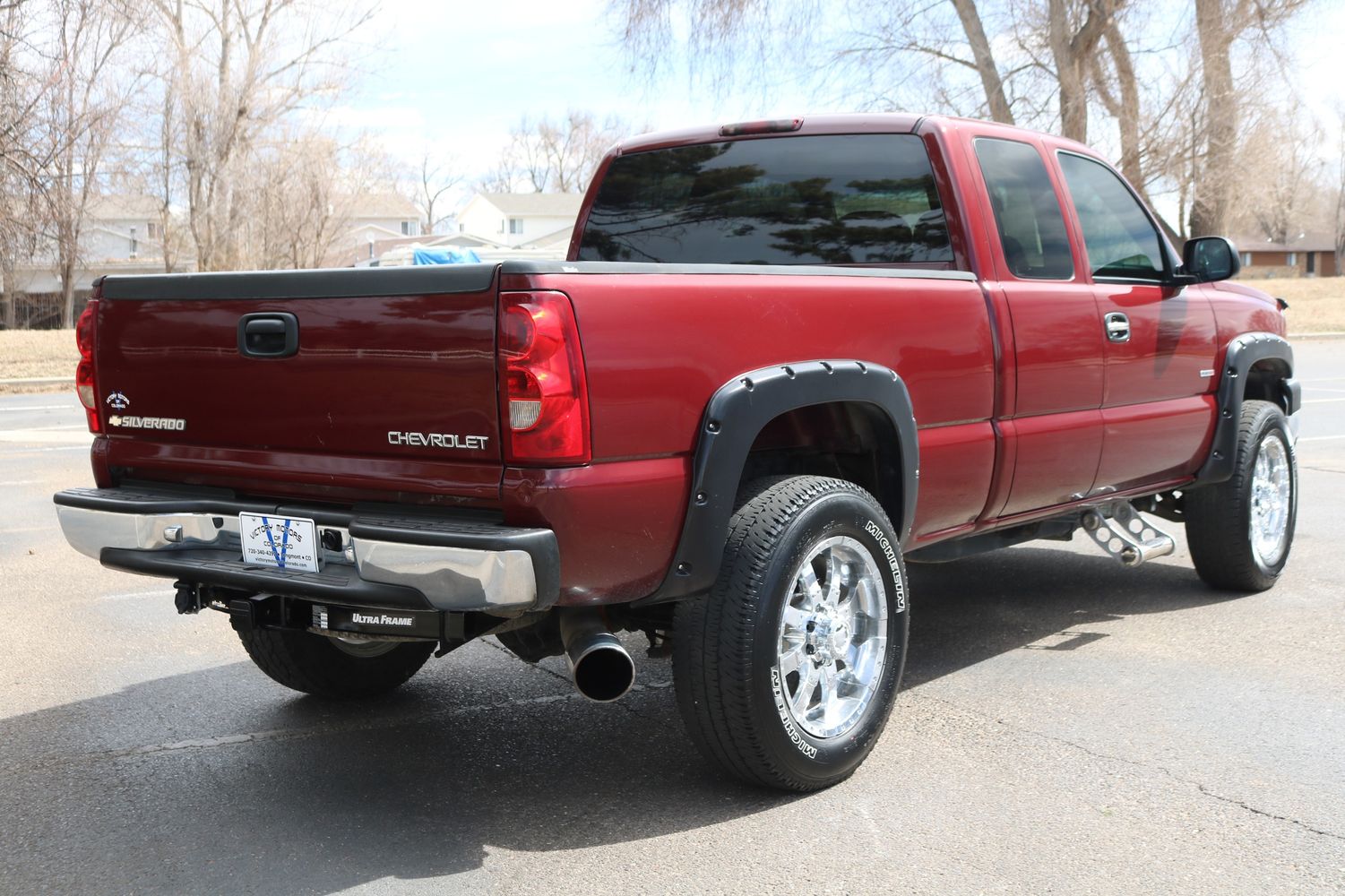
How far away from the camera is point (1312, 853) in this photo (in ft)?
11.7

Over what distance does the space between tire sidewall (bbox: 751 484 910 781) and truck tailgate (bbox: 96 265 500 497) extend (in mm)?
924

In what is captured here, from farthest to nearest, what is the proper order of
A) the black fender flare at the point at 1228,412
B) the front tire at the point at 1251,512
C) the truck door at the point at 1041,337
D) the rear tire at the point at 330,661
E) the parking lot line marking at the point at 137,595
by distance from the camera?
the parking lot line marking at the point at 137,595
the front tire at the point at 1251,512
the black fender flare at the point at 1228,412
the truck door at the point at 1041,337
the rear tire at the point at 330,661

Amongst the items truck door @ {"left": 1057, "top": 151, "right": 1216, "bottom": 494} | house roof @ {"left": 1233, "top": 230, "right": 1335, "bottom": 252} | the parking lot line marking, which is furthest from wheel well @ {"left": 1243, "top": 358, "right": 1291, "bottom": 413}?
house roof @ {"left": 1233, "top": 230, "right": 1335, "bottom": 252}

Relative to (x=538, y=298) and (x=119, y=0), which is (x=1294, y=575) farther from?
(x=119, y=0)

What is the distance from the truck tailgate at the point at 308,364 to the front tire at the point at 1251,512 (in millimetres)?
4156

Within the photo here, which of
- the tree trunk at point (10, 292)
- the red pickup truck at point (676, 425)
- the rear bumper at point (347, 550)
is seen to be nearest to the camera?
the rear bumper at point (347, 550)

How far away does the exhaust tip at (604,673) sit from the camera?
3.58 metres

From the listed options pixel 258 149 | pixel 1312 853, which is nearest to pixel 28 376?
pixel 258 149

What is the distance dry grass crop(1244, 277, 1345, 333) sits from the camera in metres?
34.1

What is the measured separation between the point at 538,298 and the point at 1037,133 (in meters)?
2.98

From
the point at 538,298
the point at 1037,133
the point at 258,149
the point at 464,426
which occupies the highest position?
the point at 258,149

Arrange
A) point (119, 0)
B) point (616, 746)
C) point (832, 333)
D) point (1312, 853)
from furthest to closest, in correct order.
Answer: point (119, 0) → point (616, 746) → point (832, 333) → point (1312, 853)

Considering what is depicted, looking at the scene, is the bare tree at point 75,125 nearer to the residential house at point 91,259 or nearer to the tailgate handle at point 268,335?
the residential house at point 91,259

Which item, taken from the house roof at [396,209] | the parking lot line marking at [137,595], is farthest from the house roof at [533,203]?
the parking lot line marking at [137,595]
